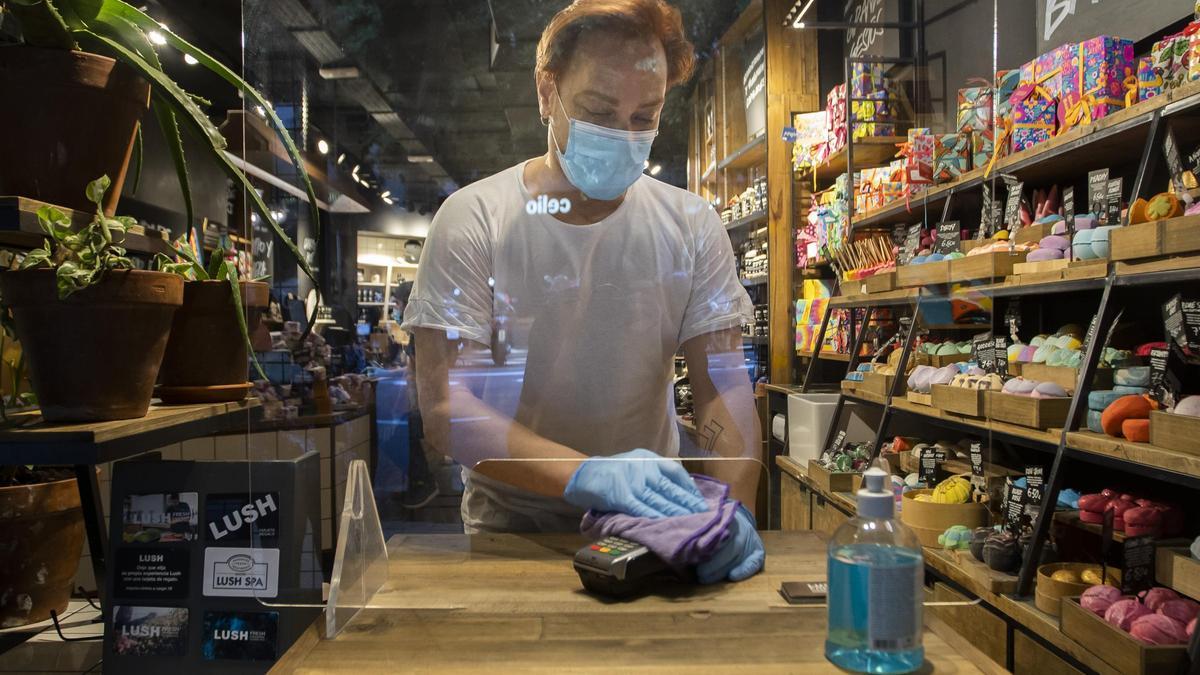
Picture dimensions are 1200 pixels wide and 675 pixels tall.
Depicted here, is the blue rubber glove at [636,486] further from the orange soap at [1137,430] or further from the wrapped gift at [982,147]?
the orange soap at [1137,430]

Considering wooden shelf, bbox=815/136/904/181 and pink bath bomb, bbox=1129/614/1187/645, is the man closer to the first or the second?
wooden shelf, bbox=815/136/904/181

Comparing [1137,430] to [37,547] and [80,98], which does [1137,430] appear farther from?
[37,547]

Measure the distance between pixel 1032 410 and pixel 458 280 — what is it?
4.27 feet

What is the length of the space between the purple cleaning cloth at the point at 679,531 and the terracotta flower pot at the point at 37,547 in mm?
1840

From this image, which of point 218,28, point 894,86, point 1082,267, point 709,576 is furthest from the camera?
point 218,28

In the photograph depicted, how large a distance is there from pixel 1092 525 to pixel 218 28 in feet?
13.8

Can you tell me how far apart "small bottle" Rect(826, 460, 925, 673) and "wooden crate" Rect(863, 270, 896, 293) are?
61 centimetres

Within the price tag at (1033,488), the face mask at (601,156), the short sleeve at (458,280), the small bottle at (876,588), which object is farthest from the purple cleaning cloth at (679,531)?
the price tag at (1033,488)

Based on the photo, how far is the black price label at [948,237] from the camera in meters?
1.33

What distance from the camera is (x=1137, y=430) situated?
4.61ft

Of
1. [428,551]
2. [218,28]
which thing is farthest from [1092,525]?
[218,28]

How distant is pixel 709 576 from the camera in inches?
39.5

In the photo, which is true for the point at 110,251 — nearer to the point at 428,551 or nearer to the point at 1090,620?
the point at 428,551

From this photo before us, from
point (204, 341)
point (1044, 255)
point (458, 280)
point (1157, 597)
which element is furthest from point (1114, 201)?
point (204, 341)
